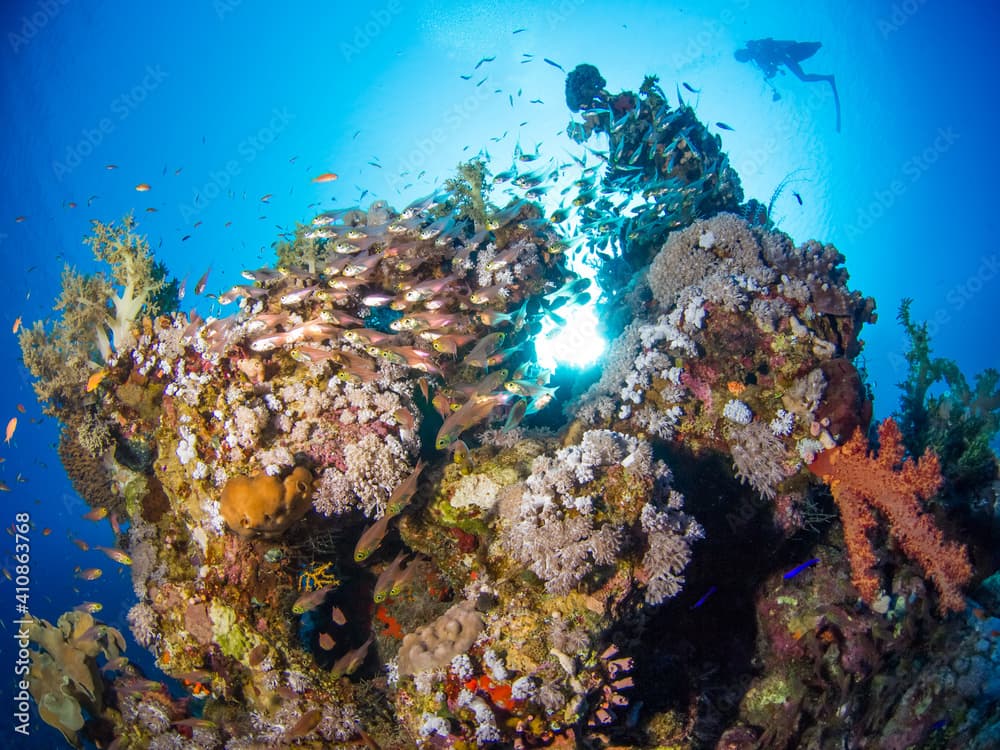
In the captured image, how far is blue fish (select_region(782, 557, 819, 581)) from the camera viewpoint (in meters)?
6.20

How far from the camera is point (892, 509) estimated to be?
5703 mm

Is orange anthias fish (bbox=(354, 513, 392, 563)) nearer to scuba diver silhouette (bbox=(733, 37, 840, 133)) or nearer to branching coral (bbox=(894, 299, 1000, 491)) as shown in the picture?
branching coral (bbox=(894, 299, 1000, 491))

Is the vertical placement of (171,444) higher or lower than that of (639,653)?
higher

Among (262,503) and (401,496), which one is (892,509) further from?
(262,503)

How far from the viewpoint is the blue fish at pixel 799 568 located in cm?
620

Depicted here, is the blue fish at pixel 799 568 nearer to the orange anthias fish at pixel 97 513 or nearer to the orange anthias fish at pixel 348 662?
the orange anthias fish at pixel 348 662

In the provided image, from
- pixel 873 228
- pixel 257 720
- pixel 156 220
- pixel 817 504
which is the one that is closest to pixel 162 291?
pixel 257 720

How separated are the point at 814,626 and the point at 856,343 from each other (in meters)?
4.08

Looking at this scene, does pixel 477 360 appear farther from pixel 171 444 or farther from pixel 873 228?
pixel 873 228

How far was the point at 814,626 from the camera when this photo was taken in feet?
18.8

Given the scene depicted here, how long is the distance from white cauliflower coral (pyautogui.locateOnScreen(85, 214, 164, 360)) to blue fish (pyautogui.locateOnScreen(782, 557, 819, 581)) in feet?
36.8

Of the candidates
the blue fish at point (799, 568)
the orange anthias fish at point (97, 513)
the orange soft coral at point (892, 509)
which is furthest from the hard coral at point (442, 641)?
the orange anthias fish at point (97, 513)

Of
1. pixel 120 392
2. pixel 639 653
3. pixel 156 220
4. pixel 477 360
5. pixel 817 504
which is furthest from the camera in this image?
pixel 156 220

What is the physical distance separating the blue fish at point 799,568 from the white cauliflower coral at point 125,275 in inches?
441
